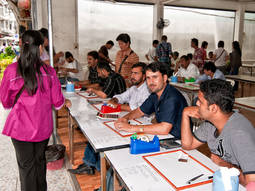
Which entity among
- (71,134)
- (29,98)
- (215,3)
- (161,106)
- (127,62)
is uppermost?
(215,3)

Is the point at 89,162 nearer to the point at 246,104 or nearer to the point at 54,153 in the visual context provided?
the point at 54,153

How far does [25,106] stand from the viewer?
1.65 m

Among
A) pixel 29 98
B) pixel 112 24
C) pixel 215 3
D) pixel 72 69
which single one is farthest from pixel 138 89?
pixel 215 3

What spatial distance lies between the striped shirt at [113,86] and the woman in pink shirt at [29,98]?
1.26 metres

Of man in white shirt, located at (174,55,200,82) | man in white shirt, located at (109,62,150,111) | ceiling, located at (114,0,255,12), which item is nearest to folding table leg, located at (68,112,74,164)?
man in white shirt, located at (109,62,150,111)

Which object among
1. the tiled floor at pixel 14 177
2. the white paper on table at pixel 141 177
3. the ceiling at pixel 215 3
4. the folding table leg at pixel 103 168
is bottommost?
the tiled floor at pixel 14 177

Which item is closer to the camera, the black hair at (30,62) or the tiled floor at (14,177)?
the black hair at (30,62)

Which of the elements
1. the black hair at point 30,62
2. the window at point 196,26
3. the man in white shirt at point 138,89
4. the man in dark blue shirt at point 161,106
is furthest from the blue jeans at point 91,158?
the window at point 196,26

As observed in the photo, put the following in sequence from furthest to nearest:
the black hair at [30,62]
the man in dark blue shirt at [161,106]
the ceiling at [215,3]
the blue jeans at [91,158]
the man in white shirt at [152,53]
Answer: the ceiling at [215,3] → the man in white shirt at [152,53] → the blue jeans at [91,158] → the man in dark blue shirt at [161,106] → the black hair at [30,62]

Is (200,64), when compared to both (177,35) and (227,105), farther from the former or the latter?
(227,105)

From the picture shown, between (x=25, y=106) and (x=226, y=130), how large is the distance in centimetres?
130

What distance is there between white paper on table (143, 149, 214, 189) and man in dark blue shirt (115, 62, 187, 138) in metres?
0.34

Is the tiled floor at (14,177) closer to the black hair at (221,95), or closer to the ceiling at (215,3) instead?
the black hair at (221,95)

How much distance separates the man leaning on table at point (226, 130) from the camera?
109 centimetres
